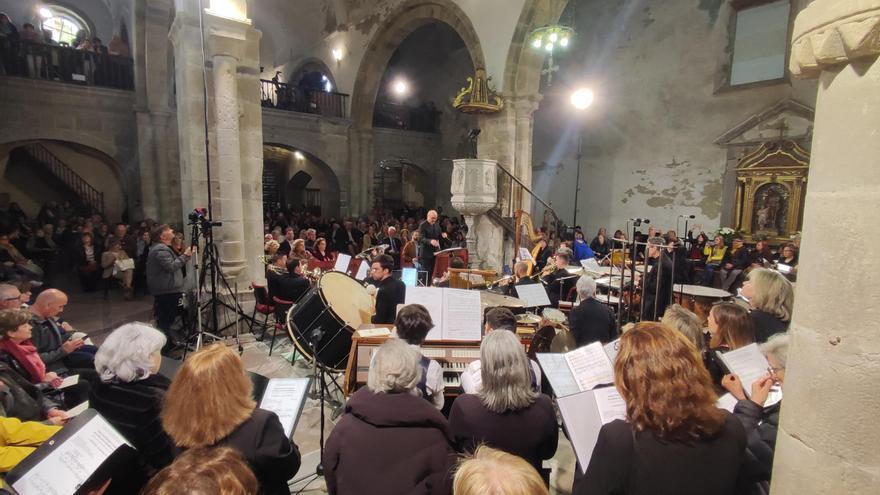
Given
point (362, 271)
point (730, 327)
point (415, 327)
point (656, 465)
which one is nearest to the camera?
point (656, 465)

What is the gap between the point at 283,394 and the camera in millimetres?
2377

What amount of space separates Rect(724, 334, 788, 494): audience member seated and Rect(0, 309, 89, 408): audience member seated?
4.21 meters

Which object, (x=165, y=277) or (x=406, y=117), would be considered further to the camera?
(x=406, y=117)

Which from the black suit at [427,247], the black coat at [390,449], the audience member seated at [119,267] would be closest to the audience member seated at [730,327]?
the black coat at [390,449]

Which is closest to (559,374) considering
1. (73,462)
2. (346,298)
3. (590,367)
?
(590,367)

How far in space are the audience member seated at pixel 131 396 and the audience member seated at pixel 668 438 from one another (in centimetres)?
202

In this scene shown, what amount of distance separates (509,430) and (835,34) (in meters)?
1.84

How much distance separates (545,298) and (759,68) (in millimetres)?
10434

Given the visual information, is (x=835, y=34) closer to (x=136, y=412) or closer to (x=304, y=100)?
(x=136, y=412)

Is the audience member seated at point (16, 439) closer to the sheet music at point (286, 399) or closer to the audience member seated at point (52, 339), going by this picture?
the sheet music at point (286, 399)

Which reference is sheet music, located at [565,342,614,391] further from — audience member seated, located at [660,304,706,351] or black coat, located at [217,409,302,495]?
black coat, located at [217,409,302,495]

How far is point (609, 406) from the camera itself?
2.00m

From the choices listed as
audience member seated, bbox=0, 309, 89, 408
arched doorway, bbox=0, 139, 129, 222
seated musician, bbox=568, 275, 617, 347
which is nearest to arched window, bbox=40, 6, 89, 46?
arched doorway, bbox=0, 139, 129, 222

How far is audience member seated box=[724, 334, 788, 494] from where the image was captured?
1.66m
